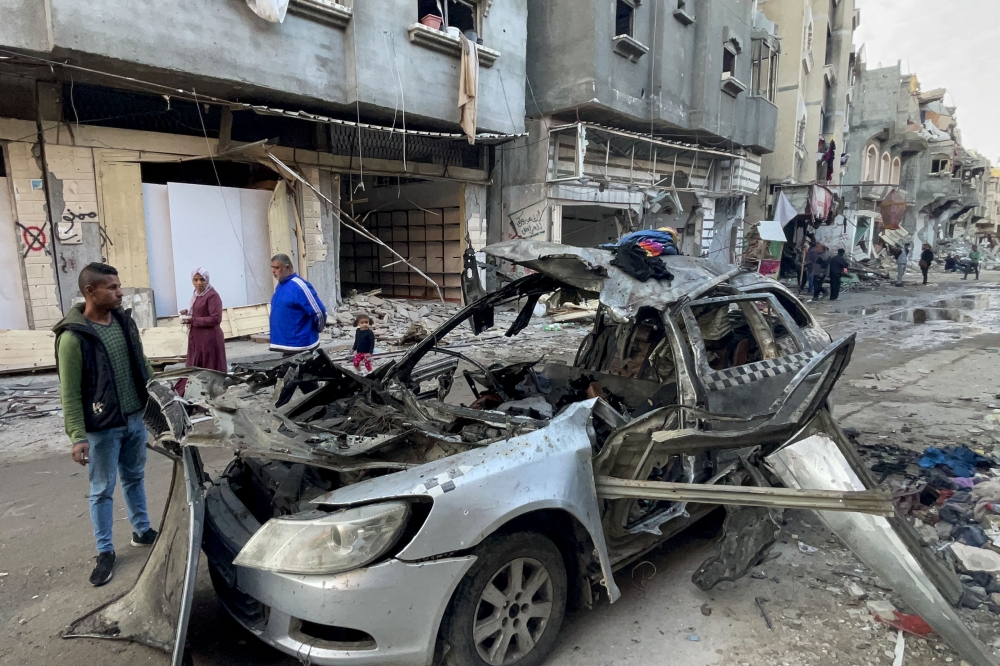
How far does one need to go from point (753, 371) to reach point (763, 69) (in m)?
19.9

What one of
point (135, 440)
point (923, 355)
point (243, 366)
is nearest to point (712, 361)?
point (243, 366)

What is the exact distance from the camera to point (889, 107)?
3762 centimetres

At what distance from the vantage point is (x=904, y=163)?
42188 millimetres

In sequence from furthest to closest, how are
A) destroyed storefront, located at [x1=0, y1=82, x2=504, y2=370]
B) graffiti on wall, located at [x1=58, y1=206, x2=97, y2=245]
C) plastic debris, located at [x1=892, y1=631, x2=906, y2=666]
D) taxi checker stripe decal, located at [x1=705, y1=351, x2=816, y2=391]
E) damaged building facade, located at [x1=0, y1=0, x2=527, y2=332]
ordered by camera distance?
1. graffiti on wall, located at [x1=58, y1=206, x2=97, y2=245]
2. destroyed storefront, located at [x1=0, y1=82, x2=504, y2=370]
3. damaged building facade, located at [x1=0, y1=0, x2=527, y2=332]
4. taxi checker stripe decal, located at [x1=705, y1=351, x2=816, y2=391]
5. plastic debris, located at [x1=892, y1=631, x2=906, y2=666]

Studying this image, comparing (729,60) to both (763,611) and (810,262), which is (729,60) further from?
(763,611)

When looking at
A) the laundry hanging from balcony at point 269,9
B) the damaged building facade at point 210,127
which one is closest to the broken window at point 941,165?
the damaged building facade at point 210,127

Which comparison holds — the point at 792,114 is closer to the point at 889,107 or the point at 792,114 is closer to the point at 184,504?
the point at 889,107

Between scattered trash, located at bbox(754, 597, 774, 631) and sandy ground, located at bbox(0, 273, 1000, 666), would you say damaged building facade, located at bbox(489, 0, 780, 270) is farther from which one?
scattered trash, located at bbox(754, 597, 774, 631)

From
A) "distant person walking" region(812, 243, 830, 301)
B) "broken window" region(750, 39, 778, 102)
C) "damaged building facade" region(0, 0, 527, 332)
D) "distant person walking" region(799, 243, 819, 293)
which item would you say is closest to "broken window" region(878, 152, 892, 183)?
"distant person walking" region(799, 243, 819, 293)

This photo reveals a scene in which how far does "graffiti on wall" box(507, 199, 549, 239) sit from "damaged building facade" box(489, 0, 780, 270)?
0.03 m

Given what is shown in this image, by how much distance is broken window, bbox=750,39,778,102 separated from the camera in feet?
61.0

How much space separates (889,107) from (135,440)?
4646cm

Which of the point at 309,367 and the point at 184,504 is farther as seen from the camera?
the point at 309,367

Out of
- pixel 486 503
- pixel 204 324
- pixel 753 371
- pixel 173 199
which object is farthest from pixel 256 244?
pixel 486 503
